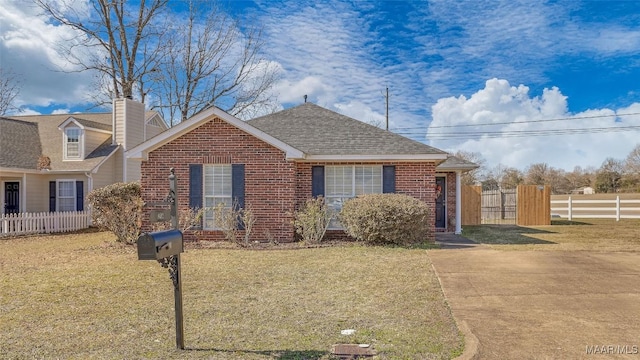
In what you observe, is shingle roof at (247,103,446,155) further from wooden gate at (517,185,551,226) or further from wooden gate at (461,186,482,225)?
wooden gate at (517,185,551,226)

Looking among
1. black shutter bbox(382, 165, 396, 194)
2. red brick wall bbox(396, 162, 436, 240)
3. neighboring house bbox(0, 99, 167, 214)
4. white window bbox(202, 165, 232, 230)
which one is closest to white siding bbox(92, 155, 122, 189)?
neighboring house bbox(0, 99, 167, 214)

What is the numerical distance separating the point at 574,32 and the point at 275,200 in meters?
12.1

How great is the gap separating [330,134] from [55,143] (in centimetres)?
1437

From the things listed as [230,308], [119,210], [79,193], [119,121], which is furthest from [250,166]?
[119,121]

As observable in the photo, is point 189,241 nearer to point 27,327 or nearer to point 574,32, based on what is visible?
point 27,327

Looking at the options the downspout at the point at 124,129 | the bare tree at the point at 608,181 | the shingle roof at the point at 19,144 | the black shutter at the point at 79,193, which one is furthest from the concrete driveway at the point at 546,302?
the bare tree at the point at 608,181

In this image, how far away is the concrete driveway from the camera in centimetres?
431

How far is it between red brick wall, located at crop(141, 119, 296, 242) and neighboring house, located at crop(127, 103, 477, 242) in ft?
0.09

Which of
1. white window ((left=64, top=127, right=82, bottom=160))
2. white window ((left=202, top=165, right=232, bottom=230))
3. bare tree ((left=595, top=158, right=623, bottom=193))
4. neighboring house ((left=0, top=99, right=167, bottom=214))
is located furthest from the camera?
bare tree ((left=595, top=158, right=623, bottom=193))

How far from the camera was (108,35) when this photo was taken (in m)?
23.3

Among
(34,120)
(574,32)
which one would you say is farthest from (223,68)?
(574,32)

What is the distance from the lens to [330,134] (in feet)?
46.8

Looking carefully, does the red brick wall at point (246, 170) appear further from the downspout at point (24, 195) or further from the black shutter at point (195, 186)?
the downspout at point (24, 195)

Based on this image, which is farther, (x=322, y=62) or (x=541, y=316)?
(x=322, y=62)
